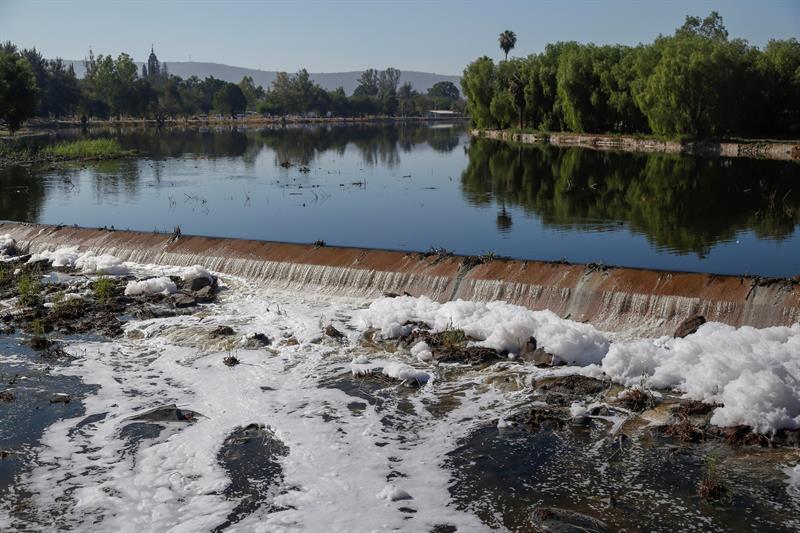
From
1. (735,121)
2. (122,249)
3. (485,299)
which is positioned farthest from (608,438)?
(735,121)

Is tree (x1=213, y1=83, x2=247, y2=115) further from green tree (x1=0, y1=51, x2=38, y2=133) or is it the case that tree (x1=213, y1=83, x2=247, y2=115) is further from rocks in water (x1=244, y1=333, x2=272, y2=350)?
rocks in water (x1=244, y1=333, x2=272, y2=350)

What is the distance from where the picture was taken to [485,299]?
13.9 meters

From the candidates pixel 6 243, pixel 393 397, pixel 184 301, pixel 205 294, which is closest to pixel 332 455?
pixel 393 397

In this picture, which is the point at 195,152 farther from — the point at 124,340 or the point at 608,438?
the point at 608,438

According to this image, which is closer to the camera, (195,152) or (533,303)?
(533,303)

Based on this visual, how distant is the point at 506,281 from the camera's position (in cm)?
1388

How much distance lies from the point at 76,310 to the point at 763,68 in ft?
165

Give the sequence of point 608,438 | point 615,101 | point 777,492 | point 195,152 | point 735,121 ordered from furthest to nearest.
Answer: point 615,101 → point 195,152 → point 735,121 → point 608,438 → point 777,492

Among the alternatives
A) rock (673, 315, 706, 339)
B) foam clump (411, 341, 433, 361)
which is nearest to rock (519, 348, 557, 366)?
foam clump (411, 341, 433, 361)

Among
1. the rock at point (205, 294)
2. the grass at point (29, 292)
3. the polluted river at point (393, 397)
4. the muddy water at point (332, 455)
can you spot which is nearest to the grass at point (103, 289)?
the polluted river at point (393, 397)

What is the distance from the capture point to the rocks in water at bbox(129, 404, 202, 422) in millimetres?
9828

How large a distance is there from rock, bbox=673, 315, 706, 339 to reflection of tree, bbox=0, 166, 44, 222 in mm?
21168

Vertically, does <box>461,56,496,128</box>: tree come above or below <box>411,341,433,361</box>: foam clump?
above

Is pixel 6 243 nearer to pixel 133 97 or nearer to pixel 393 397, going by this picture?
pixel 393 397
